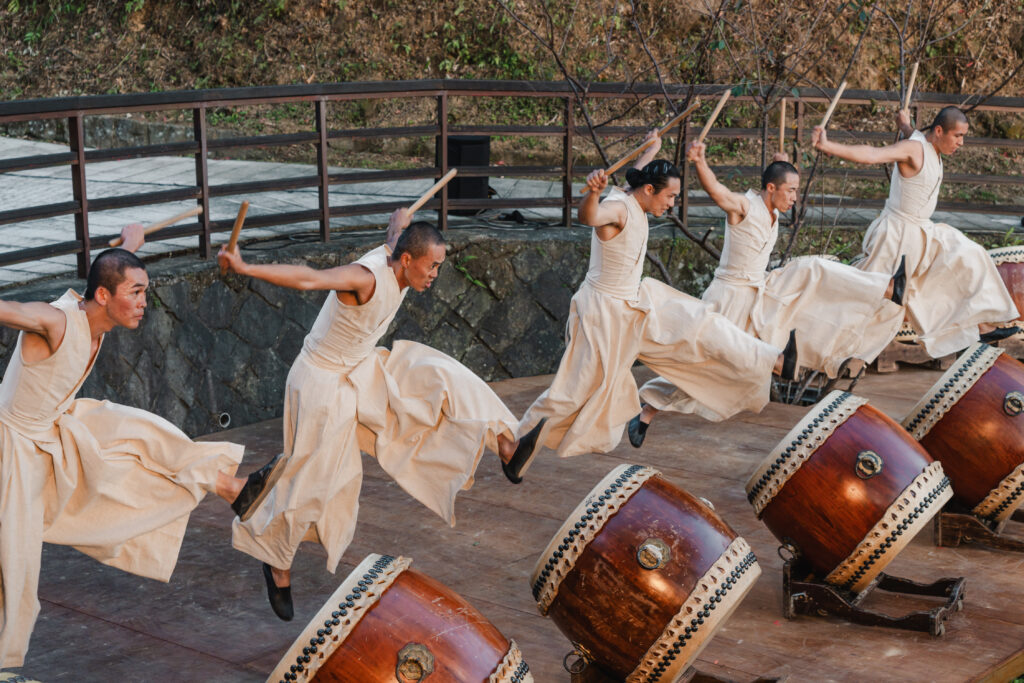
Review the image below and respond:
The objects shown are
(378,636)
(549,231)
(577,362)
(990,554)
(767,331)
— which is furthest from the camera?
(549,231)

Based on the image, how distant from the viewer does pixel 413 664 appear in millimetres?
3131

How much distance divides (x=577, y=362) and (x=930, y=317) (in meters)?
2.42

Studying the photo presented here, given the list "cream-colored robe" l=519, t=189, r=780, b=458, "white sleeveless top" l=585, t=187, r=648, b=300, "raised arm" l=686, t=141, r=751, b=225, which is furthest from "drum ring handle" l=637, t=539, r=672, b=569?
"raised arm" l=686, t=141, r=751, b=225

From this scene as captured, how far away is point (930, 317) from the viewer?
23.2ft

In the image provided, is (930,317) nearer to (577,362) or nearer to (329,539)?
(577,362)

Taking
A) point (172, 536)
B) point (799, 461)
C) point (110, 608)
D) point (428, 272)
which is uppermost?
point (428, 272)

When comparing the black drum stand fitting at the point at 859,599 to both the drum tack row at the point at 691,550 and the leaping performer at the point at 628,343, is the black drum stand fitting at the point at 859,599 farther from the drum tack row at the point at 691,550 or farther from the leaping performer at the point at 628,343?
the leaping performer at the point at 628,343

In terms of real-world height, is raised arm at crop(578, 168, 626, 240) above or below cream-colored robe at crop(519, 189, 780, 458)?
above

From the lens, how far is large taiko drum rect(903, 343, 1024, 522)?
16.4ft

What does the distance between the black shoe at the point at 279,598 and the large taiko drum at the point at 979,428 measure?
249cm

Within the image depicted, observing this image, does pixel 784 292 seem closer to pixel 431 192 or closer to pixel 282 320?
pixel 431 192

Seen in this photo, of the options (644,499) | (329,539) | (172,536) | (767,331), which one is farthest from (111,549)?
(767,331)

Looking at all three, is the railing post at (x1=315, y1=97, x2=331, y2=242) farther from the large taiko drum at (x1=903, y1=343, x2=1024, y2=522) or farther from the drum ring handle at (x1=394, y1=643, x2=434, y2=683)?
the drum ring handle at (x1=394, y1=643, x2=434, y2=683)

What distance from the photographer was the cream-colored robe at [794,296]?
6.37 meters
